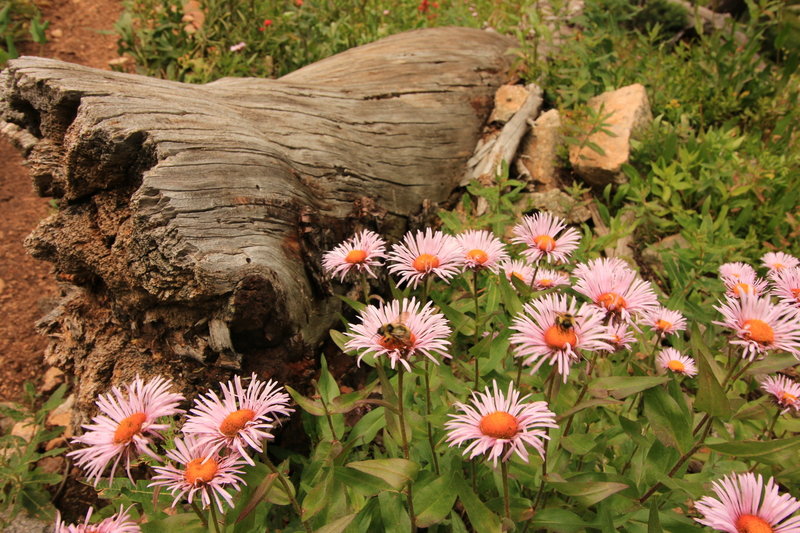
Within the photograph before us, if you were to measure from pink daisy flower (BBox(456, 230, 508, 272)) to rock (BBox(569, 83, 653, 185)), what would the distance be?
1958 mm

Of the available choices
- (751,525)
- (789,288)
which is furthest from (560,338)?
(789,288)

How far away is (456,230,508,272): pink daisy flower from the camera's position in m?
1.76

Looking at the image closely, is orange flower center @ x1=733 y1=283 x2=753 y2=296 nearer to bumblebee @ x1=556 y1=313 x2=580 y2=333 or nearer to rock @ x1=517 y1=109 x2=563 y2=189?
bumblebee @ x1=556 y1=313 x2=580 y2=333

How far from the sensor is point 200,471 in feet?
4.06

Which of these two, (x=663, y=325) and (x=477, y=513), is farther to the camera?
(x=663, y=325)

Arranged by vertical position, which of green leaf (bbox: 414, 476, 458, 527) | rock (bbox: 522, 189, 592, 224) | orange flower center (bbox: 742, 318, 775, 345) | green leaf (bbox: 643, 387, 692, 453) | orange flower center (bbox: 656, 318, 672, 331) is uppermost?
orange flower center (bbox: 742, 318, 775, 345)

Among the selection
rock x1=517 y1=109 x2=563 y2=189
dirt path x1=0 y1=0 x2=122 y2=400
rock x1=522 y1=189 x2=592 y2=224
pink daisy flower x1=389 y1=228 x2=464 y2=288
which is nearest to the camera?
pink daisy flower x1=389 y1=228 x2=464 y2=288

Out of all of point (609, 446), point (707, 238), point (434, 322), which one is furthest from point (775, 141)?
point (434, 322)

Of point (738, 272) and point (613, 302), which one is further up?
point (613, 302)

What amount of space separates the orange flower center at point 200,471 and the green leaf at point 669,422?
1.09 metres

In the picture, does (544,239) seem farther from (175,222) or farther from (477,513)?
(175,222)

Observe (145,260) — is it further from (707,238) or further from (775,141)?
(775,141)

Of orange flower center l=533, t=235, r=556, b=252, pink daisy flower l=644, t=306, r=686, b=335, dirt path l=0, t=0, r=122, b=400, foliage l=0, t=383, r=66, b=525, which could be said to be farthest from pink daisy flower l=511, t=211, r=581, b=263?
dirt path l=0, t=0, r=122, b=400

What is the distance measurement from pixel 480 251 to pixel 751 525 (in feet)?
3.26
